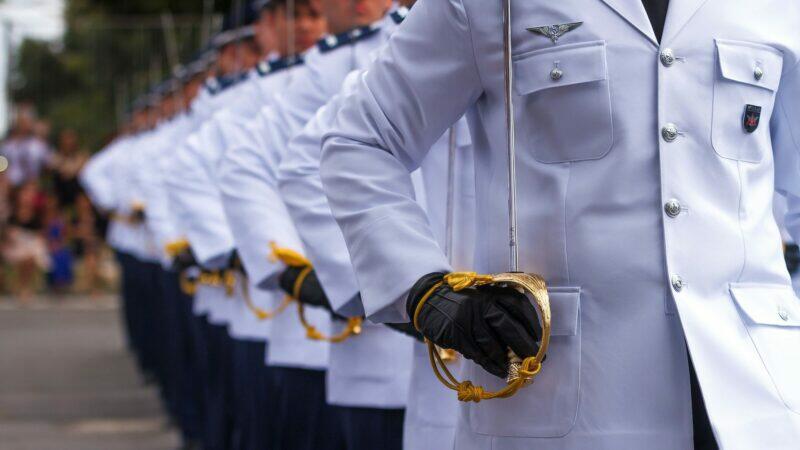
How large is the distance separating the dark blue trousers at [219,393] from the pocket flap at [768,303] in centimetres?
479

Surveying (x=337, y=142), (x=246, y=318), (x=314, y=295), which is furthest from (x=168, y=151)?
(x=337, y=142)

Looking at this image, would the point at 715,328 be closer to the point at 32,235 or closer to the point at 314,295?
the point at 314,295

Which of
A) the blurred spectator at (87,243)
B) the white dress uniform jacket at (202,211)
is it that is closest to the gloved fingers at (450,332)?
the white dress uniform jacket at (202,211)

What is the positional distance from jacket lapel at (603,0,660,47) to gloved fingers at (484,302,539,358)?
500mm

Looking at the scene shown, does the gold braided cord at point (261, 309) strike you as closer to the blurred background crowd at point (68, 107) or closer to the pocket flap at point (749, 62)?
the pocket flap at point (749, 62)

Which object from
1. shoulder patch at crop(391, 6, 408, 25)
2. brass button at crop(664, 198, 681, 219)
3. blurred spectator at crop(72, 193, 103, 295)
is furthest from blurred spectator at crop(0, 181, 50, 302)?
brass button at crop(664, 198, 681, 219)

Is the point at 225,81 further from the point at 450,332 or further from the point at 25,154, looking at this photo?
the point at 25,154

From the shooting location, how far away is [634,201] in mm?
2668

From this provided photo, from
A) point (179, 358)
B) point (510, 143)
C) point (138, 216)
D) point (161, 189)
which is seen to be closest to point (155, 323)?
point (138, 216)

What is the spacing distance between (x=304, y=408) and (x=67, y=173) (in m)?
16.3

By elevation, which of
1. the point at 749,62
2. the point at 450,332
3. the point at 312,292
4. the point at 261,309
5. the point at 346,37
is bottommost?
the point at 261,309

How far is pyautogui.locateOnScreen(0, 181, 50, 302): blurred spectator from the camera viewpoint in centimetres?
2030

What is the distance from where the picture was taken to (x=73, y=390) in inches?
469

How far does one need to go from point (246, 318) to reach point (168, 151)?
12.5ft
